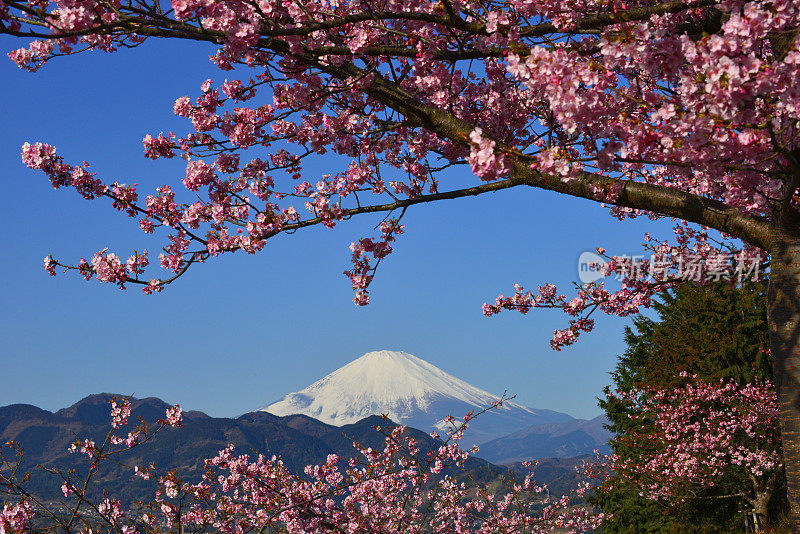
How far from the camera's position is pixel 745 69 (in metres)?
3.08

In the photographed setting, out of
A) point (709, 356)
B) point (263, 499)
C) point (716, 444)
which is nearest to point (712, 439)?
point (716, 444)

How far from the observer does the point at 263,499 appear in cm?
927

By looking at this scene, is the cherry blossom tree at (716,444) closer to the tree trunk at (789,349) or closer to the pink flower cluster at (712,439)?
the pink flower cluster at (712,439)

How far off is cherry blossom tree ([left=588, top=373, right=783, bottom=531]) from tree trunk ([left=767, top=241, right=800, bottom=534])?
14192mm

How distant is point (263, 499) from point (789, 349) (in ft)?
25.3

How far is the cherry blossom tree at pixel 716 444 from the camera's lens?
17.9 metres

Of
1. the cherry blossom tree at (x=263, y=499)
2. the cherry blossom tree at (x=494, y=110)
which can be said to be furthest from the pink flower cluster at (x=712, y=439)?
the cherry blossom tree at (x=494, y=110)

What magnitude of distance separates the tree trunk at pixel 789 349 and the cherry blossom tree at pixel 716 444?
14.2 meters

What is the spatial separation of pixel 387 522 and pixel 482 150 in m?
10.1

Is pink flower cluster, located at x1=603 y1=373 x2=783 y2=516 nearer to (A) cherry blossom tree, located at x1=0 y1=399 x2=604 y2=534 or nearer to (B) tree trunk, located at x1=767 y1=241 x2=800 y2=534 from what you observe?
(A) cherry blossom tree, located at x1=0 y1=399 x2=604 y2=534

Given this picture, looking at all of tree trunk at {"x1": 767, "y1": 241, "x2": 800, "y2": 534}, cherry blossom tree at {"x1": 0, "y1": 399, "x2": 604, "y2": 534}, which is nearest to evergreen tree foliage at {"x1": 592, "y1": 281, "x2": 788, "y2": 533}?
cherry blossom tree at {"x1": 0, "y1": 399, "x2": 604, "y2": 534}

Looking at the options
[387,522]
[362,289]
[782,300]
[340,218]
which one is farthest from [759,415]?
[340,218]

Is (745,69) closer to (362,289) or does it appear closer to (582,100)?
(582,100)

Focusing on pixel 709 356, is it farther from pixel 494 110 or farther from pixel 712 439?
pixel 494 110
